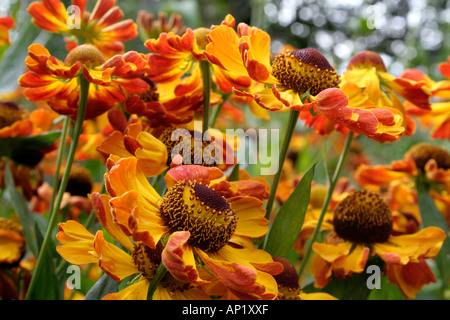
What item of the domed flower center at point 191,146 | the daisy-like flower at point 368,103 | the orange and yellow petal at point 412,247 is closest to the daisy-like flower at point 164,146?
the domed flower center at point 191,146

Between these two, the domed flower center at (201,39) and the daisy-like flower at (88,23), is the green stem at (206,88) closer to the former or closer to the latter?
the domed flower center at (201,39)

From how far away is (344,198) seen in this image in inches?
25.1

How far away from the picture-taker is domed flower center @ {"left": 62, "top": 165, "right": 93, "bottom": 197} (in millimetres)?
758

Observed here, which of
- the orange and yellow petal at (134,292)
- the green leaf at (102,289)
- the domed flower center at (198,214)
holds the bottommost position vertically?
the green leaf at (102,289)

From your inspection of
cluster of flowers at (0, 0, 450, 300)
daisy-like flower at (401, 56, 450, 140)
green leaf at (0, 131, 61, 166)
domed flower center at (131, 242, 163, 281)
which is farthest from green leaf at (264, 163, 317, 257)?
green leaf at (0, 131, 61, 166)

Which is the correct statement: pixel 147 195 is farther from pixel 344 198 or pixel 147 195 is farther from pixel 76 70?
pixel 344 198

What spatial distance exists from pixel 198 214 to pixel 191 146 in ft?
0.40

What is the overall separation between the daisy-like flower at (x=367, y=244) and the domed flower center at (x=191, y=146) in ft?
0.54

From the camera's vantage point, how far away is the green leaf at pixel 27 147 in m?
0.61

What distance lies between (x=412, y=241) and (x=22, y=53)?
0.76 metres

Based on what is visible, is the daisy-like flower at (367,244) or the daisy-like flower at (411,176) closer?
the daisy-like flower at (367,244)

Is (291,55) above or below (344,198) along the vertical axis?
above

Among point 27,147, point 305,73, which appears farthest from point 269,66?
point 27,147

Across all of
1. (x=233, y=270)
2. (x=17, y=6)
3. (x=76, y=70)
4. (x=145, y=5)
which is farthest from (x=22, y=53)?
(x=145, y=5)
